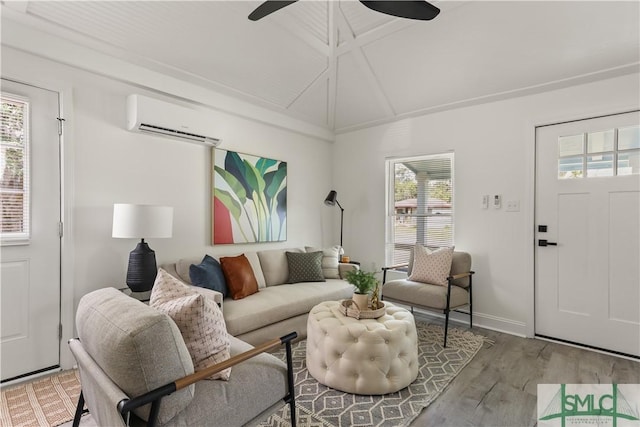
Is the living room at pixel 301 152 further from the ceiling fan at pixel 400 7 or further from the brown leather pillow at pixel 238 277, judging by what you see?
the ceiling fan at pixel 400 7

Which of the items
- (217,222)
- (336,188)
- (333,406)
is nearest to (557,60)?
(336,188)

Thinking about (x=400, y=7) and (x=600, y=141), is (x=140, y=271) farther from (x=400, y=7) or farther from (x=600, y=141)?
(x=600, y=141)

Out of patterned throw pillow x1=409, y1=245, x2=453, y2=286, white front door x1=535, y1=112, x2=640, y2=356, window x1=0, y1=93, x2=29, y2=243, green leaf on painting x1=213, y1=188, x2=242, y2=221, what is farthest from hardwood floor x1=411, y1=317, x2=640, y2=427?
window x1=0, y1=93, x2=29, y2=243

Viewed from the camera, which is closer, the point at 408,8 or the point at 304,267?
the point at 408,8

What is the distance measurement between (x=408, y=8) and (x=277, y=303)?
2.46 metres

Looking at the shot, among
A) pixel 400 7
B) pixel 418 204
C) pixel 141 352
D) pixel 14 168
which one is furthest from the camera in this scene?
pixel 418 204

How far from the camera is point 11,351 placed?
2.32 m

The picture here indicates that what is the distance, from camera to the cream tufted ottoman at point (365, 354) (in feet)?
6.98

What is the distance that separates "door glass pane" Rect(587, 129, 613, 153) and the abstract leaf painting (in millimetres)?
3268

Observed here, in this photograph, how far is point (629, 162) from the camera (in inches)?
112

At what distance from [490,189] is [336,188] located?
7.20ft

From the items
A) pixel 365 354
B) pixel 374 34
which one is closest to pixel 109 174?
pixel 365 354

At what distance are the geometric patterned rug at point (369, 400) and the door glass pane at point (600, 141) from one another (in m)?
2.24

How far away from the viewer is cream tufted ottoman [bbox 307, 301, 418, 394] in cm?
213
